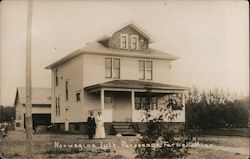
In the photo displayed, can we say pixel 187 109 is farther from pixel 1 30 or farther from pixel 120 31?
pixel 1 30

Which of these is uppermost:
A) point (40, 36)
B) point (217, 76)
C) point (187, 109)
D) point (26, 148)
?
point (40, 36)

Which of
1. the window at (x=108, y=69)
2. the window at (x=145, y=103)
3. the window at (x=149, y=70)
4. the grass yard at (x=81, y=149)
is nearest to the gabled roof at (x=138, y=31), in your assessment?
the window at (x=108, y=69)

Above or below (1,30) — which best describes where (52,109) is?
below

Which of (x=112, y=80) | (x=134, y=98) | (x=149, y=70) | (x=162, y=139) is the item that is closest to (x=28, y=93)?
(x=112, y=80)

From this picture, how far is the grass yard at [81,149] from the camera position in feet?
32.2

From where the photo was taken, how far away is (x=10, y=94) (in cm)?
991

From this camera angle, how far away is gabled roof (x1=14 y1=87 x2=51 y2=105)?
393 inches

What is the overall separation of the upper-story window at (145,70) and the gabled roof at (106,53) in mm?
153

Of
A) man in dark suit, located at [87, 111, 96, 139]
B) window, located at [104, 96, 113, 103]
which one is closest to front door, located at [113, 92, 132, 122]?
window, located at [104, 96, 113, 103]

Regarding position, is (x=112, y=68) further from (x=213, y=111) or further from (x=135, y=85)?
(x=213, y=111)

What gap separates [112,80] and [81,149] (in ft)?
5.92

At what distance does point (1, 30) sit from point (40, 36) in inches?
28.9

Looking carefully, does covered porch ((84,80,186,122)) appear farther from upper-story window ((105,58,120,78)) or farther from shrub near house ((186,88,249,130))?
shrub near house ((186,88,249,130))

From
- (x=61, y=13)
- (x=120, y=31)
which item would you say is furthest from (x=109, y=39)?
(x=61, y=13)
